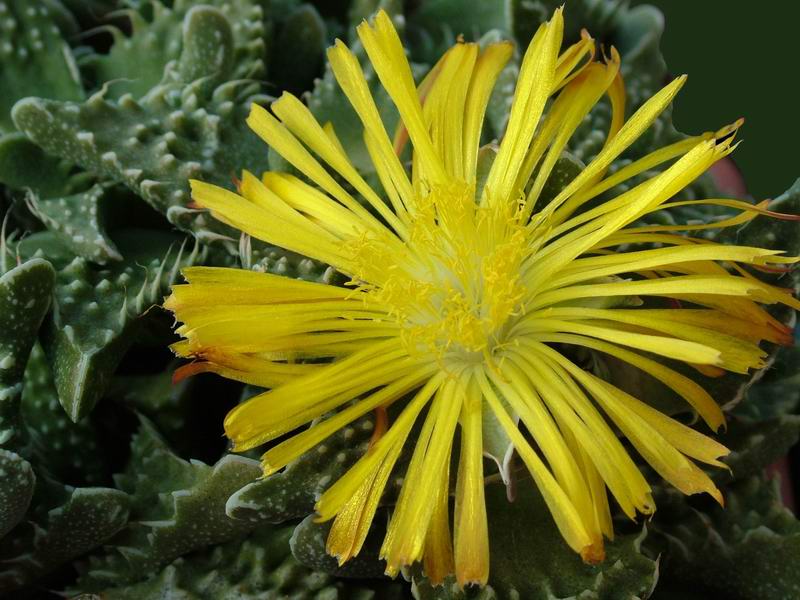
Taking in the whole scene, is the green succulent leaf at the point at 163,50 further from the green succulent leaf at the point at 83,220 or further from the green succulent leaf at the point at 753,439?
the green succulent leaf at the point at 753,439

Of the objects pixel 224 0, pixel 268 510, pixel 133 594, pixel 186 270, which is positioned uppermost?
pixel 224 0

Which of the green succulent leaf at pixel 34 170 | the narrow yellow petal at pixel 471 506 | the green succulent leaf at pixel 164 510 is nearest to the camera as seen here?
the narrow yellow petal at pixel 471 506

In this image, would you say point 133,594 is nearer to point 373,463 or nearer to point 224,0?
point 373,463

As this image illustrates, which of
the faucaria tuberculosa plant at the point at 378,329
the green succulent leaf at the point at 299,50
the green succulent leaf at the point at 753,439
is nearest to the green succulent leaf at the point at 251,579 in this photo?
Answer: the faucaria tuberculosa plant at the point at 378,329

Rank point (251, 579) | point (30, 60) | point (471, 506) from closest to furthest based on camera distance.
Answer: point (471, 506), point (251, 579), point (30, 60)

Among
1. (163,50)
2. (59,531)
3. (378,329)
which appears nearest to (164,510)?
(59,531)

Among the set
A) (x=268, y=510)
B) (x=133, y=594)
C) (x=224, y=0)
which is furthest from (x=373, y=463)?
(x=224, y=0)

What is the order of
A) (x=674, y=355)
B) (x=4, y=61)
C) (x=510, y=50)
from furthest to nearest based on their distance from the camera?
(x=4, y=61) → (x=510, y=50) → (x=674, y=355)

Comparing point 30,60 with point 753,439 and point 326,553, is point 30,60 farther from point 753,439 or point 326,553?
point 753,439
